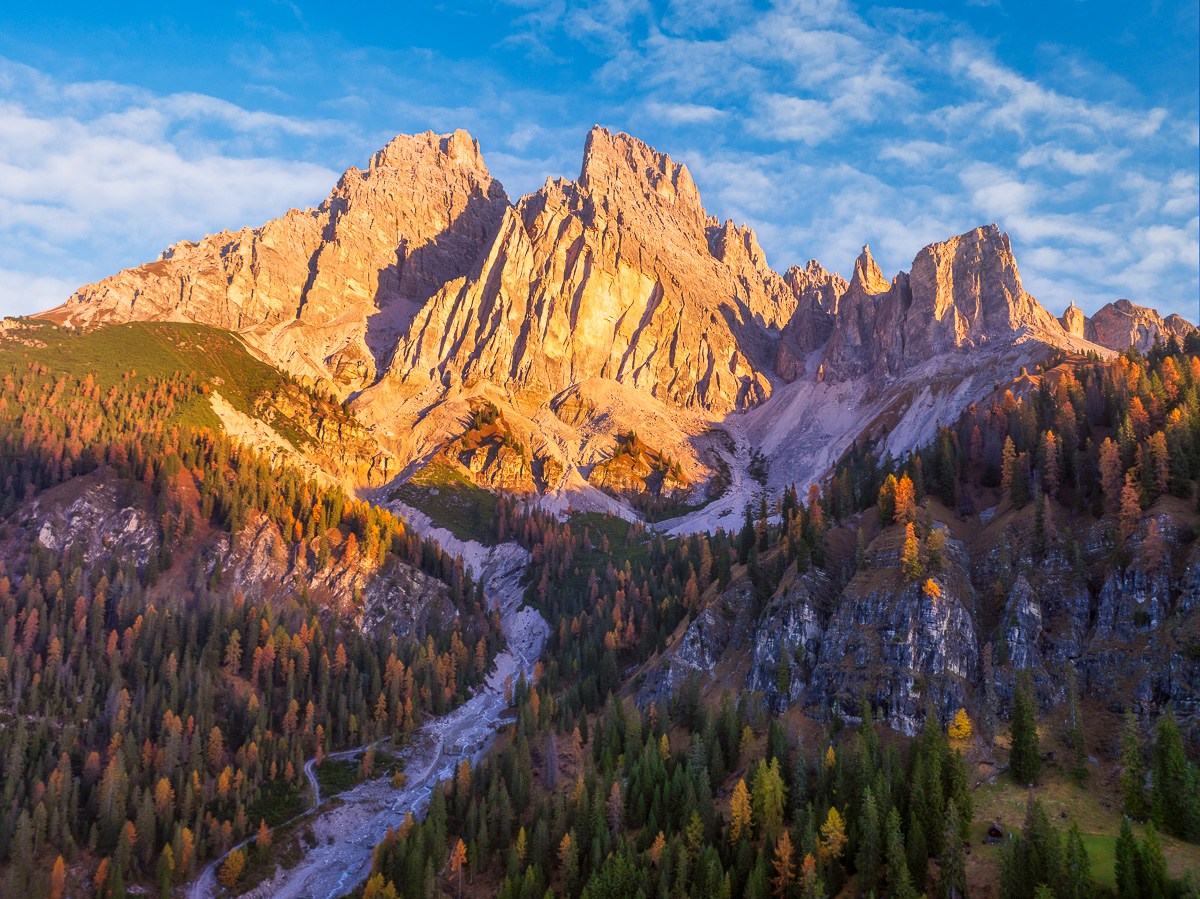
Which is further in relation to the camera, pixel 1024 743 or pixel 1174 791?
pixel 1024 743

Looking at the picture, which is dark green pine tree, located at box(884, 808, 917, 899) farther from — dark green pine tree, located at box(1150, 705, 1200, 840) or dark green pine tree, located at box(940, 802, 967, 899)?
dark green pine tree, located at box(1150, 705, 1200, 840)

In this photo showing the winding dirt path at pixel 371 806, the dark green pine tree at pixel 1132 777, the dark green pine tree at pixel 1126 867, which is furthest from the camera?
the winding dirt path at pixel 371 806

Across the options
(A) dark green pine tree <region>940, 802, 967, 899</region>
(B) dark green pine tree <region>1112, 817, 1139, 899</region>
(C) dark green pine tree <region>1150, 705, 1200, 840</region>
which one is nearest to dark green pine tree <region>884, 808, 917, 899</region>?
(A) dark green pine tree <region>940, 802, 967, 899</region>

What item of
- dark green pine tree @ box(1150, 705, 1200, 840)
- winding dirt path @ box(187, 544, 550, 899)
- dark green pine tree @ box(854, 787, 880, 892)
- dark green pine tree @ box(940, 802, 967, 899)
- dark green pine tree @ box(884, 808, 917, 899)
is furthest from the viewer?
winding dirt path @ box(187, 544, 550, 899)

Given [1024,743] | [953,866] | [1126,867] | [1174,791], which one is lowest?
Answer: [953,866]

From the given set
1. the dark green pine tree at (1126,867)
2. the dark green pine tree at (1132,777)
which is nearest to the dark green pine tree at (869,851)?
the dark green pine tree at (1126,867)

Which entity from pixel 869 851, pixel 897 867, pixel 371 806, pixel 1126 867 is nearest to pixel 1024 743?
pixel 1126 867

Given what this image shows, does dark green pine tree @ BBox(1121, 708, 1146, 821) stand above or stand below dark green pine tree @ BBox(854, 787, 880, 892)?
above

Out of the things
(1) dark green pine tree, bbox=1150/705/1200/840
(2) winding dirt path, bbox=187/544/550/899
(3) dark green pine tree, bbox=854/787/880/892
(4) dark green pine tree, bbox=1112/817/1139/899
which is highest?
(1) dark green pine tree, bbox=1150/705/1200/840

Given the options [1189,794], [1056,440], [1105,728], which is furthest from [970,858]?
[1056,440]

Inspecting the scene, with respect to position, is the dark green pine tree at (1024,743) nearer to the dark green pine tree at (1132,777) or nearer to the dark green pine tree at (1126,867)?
the dark green pine tree at (1132,777)

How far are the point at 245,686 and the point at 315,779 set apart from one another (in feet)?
96.5

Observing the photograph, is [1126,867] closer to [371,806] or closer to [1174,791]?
[1174,791]

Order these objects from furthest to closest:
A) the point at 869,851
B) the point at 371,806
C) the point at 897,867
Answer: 1. the point at 371,806
2. the point at 869,851
3. the point at 897,867
